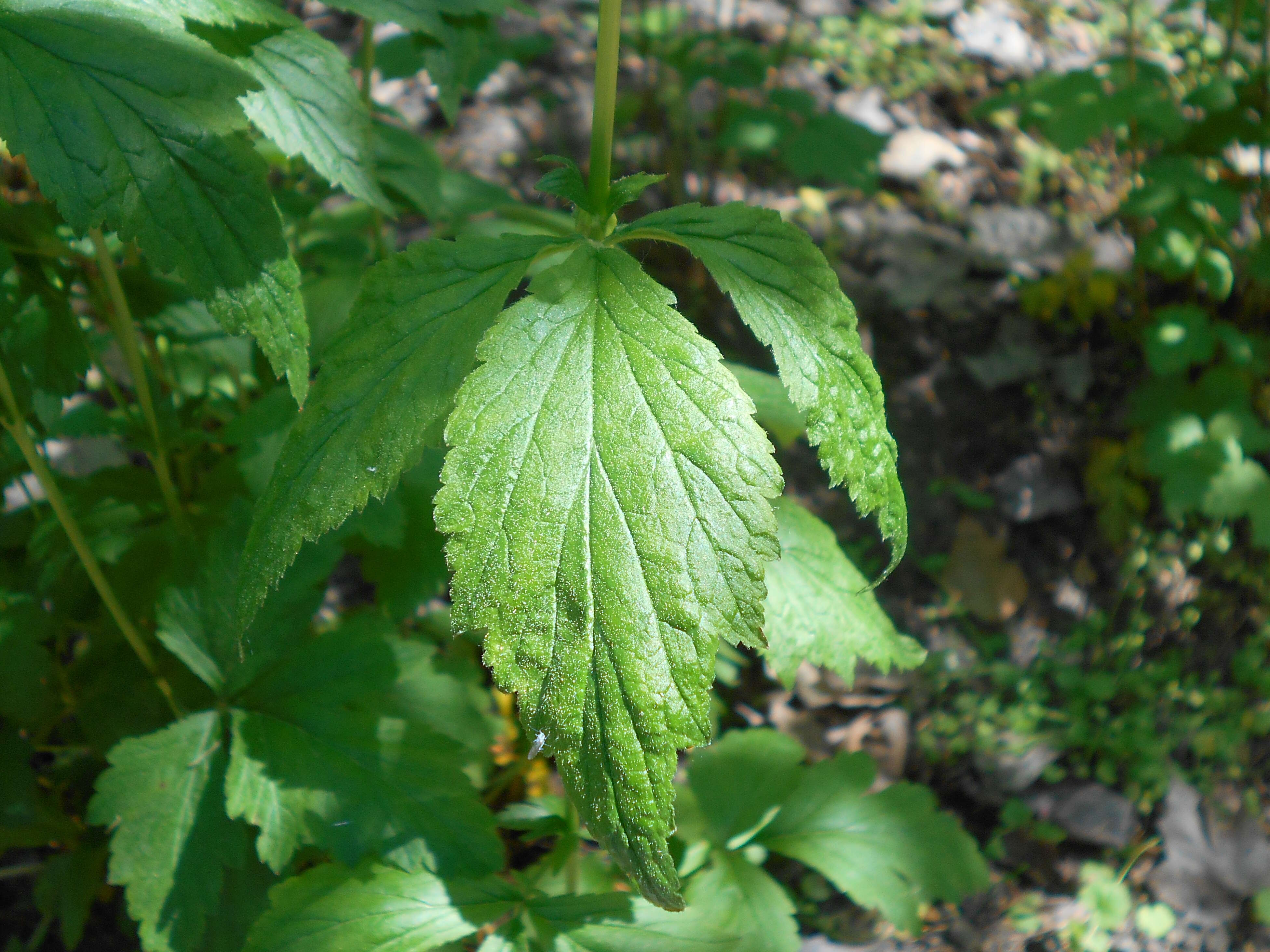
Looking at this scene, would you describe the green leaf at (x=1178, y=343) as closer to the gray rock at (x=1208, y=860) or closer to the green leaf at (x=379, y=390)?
the gray rock at (x=1208, y=860)

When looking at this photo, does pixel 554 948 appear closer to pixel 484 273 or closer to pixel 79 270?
pixel 484 273

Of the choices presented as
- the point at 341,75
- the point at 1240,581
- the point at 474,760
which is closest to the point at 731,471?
the point at 341,75

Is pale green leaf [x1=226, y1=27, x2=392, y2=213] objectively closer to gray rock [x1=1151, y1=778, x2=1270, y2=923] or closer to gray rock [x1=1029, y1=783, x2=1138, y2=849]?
gray rock [x1=1029, y1=783, x2=1138, y2=849]

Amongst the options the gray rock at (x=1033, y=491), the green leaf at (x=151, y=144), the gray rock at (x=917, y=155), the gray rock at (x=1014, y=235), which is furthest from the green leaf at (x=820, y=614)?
the gray rock at (x=917, y=155)

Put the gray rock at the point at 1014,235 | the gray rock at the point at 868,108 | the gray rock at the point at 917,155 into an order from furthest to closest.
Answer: the gray rock at the point at 868,108
the gray rock at the point at 917,155
the gray rock at the point at 1014,235

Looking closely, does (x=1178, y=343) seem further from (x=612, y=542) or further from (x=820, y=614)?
(x=612, y=542)

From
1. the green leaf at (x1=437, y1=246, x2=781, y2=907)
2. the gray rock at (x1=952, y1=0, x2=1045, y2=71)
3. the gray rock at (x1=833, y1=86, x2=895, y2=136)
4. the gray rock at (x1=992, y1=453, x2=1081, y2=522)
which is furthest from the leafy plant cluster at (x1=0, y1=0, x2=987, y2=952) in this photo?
the gray rock at (x1=952, y1=0, x2=1045, y2=71)

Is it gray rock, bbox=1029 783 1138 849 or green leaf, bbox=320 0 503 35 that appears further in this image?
gray rock, bbox=1029 783 1138 849
